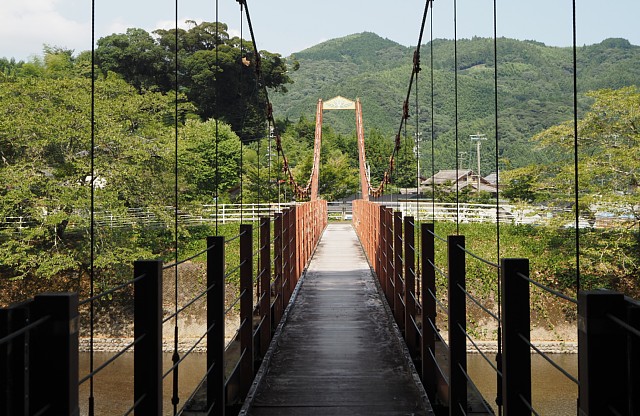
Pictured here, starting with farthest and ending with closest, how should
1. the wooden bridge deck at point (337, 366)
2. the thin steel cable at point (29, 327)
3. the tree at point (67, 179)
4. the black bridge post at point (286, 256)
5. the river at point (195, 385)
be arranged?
the tree at point (67, 179) → the river at point (195, 385) → the black bridge post at point (286, 256) → the wooden bridge deck at point (337, 366) → the thin steel cable at point (29, 327)

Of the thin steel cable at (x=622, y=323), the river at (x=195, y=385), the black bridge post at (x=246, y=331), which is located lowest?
the river at (x=195, y=385)

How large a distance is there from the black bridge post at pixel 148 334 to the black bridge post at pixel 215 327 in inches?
24.4

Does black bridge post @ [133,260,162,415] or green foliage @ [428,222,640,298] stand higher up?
black bridge post @ [133,260,162,415]

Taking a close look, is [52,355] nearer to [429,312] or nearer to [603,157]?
[429,312]

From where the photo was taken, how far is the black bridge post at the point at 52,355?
91 centimetres

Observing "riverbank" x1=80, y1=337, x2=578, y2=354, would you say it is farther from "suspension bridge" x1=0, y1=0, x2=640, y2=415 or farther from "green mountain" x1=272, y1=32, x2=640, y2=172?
"suspension bridge" x1=0, y1=0, x2=640, y2=415

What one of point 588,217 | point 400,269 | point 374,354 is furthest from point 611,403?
point 588,217

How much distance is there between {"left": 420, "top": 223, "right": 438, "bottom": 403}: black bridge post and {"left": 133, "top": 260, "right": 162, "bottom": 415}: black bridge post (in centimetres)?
140

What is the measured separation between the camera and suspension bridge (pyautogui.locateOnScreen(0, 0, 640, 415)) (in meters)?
0.90

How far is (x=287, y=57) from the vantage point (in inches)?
1420

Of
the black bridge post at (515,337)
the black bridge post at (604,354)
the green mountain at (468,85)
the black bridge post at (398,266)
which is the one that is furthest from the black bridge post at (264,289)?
the green mountain at (468,85)

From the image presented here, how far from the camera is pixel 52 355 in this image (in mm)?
919

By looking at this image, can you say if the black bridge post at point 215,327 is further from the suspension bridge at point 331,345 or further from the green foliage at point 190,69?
the green foliage at point 190,69

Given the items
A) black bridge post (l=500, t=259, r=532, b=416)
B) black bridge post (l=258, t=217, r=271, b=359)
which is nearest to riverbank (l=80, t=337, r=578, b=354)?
black bridge post (l=258, t=217, r=271, b=359)
